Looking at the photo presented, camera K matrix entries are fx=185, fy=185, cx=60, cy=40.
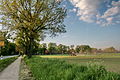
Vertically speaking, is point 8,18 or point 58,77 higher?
point 8,18

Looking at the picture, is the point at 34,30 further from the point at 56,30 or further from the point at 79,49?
the point at 79,49

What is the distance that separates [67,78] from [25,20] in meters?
23.7

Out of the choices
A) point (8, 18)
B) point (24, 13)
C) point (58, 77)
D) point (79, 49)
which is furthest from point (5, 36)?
point (79, 49)

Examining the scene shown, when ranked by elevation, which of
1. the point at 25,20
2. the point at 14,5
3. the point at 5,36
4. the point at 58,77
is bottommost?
the point at 58,77

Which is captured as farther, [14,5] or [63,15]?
[63,15]

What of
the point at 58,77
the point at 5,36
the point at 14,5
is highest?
the point at 14,5

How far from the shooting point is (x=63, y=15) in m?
29.6

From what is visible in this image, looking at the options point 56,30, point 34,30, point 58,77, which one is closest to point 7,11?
point 34,30

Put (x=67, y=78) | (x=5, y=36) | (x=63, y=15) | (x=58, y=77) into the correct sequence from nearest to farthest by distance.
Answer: (x=67, y=78)
(x=58, y=77)
(x=63, y=15)
(x=5, y=36)

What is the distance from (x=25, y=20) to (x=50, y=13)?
4034 mm

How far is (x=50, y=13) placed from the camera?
1143 inches

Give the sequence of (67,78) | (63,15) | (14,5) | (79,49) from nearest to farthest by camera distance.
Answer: (67,78) < (14,5) < (63,15) < (79,49)

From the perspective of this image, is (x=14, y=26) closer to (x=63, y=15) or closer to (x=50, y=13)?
(x=50, y=13)

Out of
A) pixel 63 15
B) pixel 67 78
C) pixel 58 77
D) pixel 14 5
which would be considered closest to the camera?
pixel 67 78
